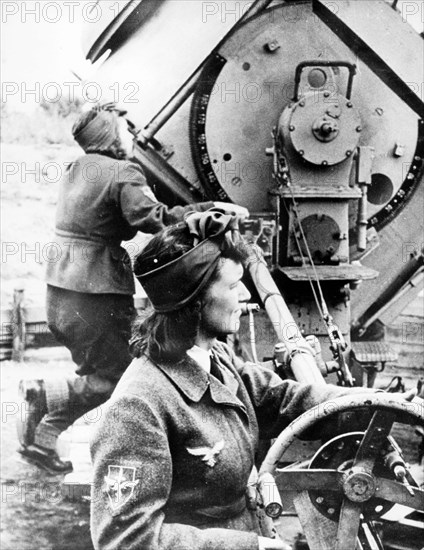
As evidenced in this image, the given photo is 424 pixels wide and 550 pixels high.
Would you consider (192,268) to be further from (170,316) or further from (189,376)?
(189,376)

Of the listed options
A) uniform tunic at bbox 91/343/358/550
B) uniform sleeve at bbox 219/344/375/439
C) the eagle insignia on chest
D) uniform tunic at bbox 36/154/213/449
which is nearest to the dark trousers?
uniform tunic at bbox 36/154/213/449

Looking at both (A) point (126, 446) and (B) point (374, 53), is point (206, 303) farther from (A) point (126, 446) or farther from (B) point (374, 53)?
(B) point (374, 53)

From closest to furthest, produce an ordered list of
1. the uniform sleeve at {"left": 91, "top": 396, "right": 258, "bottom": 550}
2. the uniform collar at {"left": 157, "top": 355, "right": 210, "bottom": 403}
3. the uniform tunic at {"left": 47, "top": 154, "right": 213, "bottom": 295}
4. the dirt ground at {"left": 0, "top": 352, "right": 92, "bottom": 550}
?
the uniform sleeve at {"left": 91, "top": 396, "right": 258, "bottom": 550}
the uniform collar at {"left": 157, "top": 355, "right": 210, "bottom": 403}
the dirt ground at {"left": 0, "top": 352, "right": 92, "bottom": 550}
the uniform tunic at {"left": 47, "top": 154, "right": 213, "bottom": 295}

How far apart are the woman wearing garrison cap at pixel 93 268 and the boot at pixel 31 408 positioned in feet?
0.24

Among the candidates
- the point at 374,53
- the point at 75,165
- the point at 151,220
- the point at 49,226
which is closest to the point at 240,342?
the point at 151,220

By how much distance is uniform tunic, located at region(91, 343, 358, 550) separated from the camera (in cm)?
195

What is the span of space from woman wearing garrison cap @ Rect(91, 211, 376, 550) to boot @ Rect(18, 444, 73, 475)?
2.80 meters

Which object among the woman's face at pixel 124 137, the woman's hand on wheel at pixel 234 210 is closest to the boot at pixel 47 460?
the woman's face at pixel 124 137

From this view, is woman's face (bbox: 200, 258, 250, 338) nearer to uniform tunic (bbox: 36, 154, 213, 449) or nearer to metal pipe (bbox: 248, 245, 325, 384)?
metal pipe (bbox: 248, 245, 325, 384)

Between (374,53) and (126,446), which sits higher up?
(374,53)

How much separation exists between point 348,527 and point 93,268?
284 cm

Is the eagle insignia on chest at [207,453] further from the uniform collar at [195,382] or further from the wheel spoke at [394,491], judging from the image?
the wheel spoke at [394,491]

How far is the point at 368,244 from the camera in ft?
18.2

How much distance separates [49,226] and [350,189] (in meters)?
6.92
